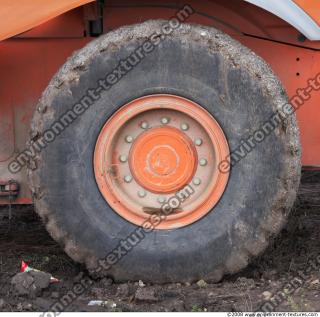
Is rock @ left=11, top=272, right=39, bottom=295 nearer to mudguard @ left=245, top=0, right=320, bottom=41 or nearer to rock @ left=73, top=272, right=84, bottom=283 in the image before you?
rock @ left=73, top=272, right=84, bottom=283

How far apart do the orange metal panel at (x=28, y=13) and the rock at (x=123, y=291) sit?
1.59 m

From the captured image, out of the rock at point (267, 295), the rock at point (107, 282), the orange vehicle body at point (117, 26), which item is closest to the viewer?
the rock at point (267, 295)

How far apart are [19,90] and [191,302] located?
1.84 metres

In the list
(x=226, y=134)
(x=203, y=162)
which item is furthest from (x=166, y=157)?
(x=226, y=134)

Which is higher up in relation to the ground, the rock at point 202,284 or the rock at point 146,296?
the rock at point 202,284

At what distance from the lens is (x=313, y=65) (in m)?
4.70

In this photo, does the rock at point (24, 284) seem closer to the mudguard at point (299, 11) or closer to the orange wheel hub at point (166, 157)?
the orange wheel hub at point (166, 157)

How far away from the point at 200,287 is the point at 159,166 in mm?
752

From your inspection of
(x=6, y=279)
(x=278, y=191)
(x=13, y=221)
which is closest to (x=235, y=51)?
(x=278, y=191)

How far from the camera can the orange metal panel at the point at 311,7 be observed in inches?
166

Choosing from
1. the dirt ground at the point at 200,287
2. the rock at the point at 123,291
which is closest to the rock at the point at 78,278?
the dirt ground at the point at 200,287

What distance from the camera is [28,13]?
13.6 ft

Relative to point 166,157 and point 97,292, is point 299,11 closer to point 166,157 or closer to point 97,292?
point 166,157

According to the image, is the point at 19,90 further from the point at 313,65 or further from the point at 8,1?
the point at 313,65
